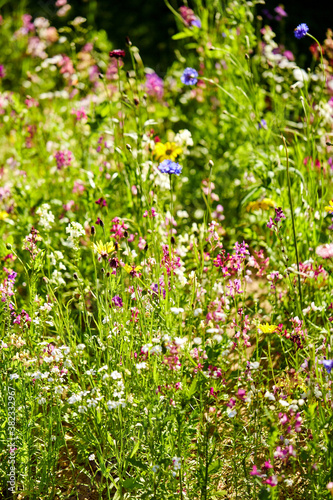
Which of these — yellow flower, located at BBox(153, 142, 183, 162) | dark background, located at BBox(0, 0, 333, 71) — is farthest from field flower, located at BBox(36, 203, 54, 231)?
dark background, located at BBox(0, 0, 333, 71)

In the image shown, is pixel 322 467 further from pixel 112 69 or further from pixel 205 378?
pixel 112 69

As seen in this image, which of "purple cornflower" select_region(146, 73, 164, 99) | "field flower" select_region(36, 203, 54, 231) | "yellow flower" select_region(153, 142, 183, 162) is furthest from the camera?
"purple cornflower" select_region(146, 73, 164, 99)

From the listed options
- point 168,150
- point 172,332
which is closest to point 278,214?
point 172,332

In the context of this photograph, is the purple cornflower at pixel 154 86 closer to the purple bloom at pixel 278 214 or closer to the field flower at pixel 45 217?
the field flower at pixel 45 217

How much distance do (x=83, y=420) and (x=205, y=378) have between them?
0.46 metres

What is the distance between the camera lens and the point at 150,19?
666cm

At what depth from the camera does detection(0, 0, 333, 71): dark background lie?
5.80 meters

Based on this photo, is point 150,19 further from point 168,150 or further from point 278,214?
point 278,214

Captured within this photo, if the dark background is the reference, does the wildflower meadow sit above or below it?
below

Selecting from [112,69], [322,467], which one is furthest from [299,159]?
[112,69]

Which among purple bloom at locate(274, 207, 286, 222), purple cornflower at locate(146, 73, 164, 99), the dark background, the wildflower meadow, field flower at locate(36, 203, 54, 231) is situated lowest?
the wildflower meadow

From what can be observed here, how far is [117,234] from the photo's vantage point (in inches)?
90.3

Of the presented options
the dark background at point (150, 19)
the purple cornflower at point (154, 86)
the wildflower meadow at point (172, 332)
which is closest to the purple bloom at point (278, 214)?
the wildflower meadow at point (172, 332)

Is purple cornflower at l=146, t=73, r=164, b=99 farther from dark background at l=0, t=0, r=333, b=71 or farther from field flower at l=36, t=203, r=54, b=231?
field flower at l=36, t=203, r=54, b=231
